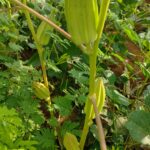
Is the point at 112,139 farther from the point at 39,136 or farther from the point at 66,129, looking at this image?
the point at 39,136

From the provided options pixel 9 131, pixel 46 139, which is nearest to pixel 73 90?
pixel 46 139

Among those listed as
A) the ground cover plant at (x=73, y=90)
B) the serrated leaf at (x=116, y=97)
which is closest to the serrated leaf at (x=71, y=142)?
the ground cover plant at (x=73, y=90)

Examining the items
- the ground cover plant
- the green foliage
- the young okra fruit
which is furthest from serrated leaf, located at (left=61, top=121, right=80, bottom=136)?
the young okra fruit

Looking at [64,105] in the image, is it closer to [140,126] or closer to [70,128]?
[70,128]

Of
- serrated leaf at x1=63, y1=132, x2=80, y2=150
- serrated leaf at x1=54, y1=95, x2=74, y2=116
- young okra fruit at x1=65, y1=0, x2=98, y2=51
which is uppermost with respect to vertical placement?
young okra fruit at x1=65, y1=0, x2=98, y2=51

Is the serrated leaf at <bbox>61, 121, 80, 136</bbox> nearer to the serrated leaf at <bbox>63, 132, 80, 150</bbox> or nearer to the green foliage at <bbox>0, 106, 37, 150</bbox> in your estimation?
the serrated leaf at <bbox>63, 132, 80, 150</bbox>

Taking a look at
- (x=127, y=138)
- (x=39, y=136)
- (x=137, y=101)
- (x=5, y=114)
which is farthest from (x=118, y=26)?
(x=5, y=114)

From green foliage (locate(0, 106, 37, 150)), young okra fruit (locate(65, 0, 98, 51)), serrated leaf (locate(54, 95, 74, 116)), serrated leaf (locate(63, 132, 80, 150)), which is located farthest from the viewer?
serrated leaf (locate(54, 95, 74, 116))
